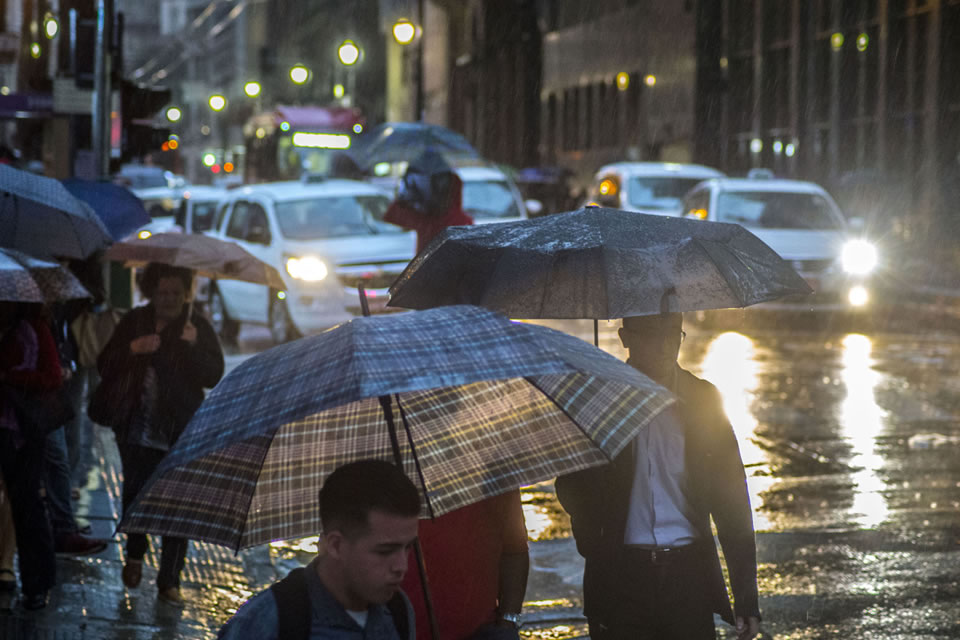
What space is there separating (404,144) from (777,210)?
6407mm

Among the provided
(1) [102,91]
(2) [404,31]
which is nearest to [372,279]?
(1) [102,91]

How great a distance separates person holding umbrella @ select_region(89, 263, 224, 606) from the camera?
293 inches

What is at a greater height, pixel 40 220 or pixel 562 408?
pixel 40 220

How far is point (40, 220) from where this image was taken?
8.03 metres

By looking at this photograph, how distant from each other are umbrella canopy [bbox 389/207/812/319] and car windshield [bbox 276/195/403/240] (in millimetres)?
13144

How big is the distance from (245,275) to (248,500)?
488 centimetres

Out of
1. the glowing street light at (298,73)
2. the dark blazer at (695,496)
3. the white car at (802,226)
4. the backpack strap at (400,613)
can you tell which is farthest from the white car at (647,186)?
the glowing street light at (298,73)

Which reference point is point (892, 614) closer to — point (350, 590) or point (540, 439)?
point (540, 439)

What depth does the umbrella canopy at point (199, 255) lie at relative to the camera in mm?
7930

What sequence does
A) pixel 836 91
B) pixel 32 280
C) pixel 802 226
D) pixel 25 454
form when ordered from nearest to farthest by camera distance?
pixel 32 280 → pixel 25 454 → pixel 802 226 → pixel 836 91

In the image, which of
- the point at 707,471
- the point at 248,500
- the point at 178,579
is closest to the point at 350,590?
the point at 248,500

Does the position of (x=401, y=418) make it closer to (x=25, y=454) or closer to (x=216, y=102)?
(x=25, y=454)

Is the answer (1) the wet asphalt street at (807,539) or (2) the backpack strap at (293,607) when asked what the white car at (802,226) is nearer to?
(1) the wet asphalt street at (807,539)

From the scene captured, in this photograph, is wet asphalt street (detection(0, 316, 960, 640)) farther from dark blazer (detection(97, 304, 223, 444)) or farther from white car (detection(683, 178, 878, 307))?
white car (detection(683, 178, 878, 307))
